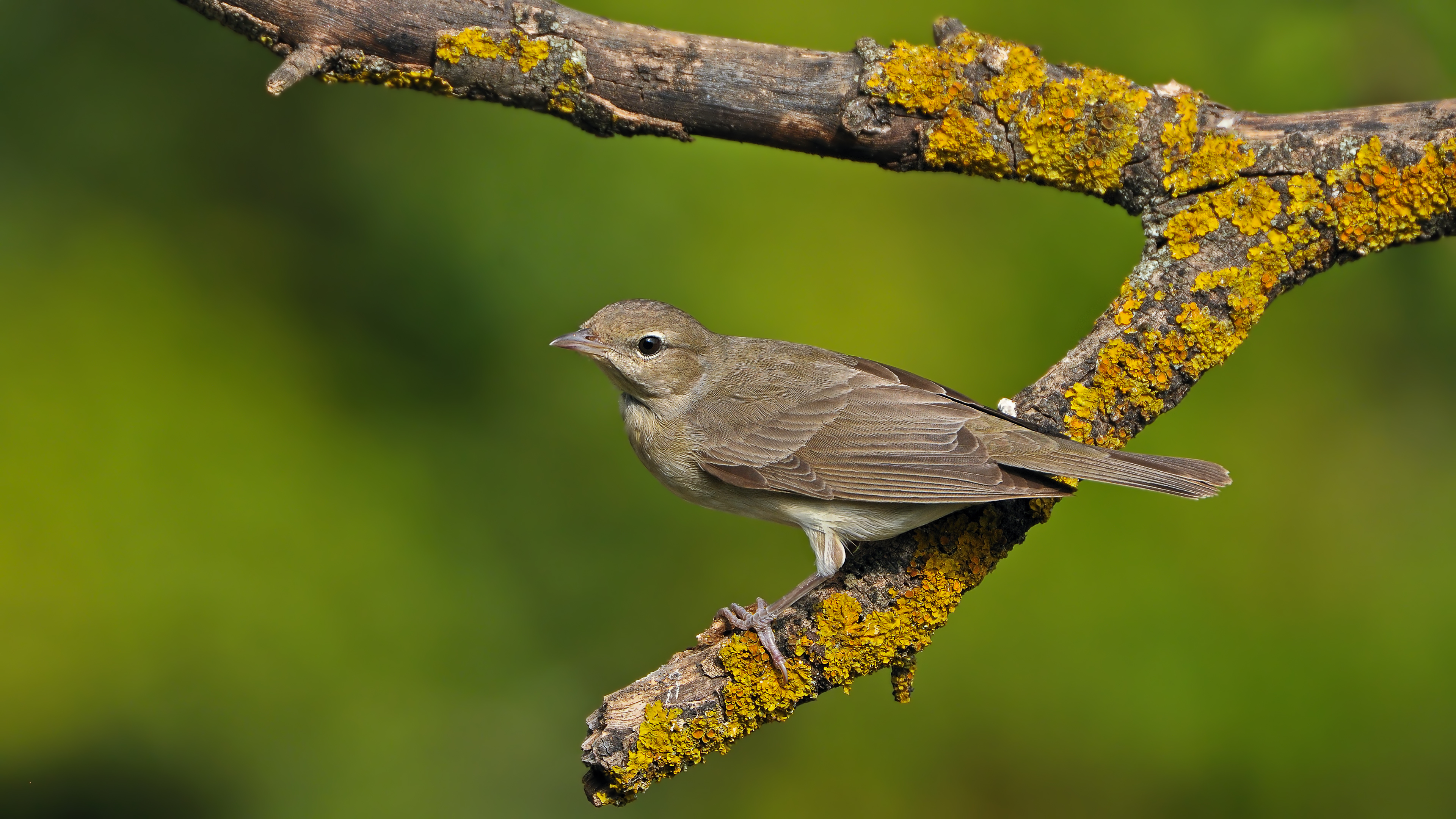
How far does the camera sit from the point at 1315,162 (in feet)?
12.8

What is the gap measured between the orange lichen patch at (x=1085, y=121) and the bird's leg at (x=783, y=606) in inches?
66.1

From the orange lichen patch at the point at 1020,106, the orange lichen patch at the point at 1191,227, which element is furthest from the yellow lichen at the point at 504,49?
the orange lichen patch at the point at 1191,227

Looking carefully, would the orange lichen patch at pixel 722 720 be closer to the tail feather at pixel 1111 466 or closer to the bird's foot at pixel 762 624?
the bird's foot at pixel 762 624

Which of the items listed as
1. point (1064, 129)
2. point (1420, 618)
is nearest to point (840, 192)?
point (1064, 129)

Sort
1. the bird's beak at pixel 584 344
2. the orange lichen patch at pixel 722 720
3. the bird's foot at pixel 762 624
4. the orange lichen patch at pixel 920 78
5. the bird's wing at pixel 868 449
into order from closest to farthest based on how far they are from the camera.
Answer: the orange lichen patch at pixel 722 720 → the bird's foot at pixel 762 624 → the bird's wing at pixel 868 449 → the orange lichen patch at pixel 920 78 → the bird's beak at pixel 584 344

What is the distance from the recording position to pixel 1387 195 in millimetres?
3820

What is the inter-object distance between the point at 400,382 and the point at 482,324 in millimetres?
514

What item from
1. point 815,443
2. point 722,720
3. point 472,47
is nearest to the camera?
point 722,720

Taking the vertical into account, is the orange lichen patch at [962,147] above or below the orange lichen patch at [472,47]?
below

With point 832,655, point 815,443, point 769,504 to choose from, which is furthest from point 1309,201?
point 832,655

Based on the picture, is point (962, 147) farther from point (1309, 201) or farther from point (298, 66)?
point (298, 66)

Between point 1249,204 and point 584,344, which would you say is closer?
point 1249,204

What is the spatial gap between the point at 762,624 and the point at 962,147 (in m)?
1.94

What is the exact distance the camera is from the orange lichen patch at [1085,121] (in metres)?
3.94
